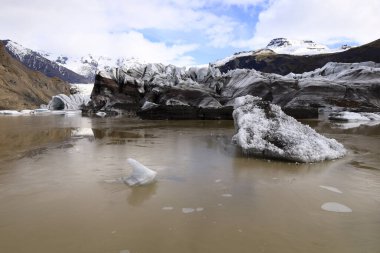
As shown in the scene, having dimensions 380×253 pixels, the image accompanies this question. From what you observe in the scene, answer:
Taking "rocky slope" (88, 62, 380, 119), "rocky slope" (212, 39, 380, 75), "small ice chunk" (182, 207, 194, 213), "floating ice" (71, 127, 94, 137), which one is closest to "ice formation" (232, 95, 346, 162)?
"small ice chunk" (182, 207, 194, 213)

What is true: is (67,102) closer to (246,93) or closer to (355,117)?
(246,93)

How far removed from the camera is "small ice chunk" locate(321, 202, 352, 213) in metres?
3.79

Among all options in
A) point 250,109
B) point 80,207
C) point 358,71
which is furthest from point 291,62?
point 80,207

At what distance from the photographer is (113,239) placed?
3.02 metres

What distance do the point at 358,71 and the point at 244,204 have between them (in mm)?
28482

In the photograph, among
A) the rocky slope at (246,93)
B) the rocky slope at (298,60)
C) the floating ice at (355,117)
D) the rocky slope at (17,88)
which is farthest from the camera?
the rocky slope at (298,60)

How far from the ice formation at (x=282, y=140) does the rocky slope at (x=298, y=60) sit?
7115 cm

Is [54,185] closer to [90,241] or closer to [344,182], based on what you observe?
[90,241]

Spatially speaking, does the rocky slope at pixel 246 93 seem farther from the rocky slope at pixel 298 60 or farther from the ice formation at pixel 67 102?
the rocky slope at pixel 298 60

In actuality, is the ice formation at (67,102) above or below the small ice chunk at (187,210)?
above

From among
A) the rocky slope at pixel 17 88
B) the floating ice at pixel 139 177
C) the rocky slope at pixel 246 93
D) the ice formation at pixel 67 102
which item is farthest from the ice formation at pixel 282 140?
the rocky slope at pixel 17 88

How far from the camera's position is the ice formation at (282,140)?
6477 millimetres

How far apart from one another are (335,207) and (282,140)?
293 cm

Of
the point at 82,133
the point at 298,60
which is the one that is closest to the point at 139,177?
the point at 82,133
